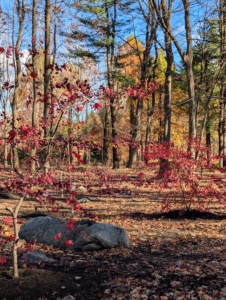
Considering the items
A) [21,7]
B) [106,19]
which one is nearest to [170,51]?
[21,7]

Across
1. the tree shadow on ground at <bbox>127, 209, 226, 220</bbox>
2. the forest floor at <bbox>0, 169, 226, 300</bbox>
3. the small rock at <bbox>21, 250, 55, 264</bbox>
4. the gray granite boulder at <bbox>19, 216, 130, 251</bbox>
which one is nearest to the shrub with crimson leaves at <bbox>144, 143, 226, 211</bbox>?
the tree shadow on ground at <bbox>127, 209, 226, 220</bbox>

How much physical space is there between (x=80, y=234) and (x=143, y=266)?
1.55m

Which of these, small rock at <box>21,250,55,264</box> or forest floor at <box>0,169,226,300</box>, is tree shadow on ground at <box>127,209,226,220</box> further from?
small rock at <box>21,250,55,264</box>

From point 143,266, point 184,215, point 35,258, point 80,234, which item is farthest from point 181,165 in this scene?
point 35,258

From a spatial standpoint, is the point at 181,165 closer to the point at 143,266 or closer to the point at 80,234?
the point at 80,234

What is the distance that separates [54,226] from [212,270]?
3.16 meters

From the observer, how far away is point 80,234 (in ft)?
20.1

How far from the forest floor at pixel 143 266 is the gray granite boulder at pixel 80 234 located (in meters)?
0.17

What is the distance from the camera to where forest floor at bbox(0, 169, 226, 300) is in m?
3.86

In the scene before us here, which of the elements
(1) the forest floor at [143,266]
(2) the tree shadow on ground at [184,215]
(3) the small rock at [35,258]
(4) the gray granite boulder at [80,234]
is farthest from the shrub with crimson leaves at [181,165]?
(3) the small rock at [35,258]

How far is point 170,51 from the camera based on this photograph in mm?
12992

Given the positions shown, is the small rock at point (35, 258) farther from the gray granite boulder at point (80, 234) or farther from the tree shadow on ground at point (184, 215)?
the tree shadow on ground at point (184, 215)

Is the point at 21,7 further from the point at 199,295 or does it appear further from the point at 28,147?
the point at 199,295

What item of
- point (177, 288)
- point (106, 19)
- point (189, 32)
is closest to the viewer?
point (177, 288)
